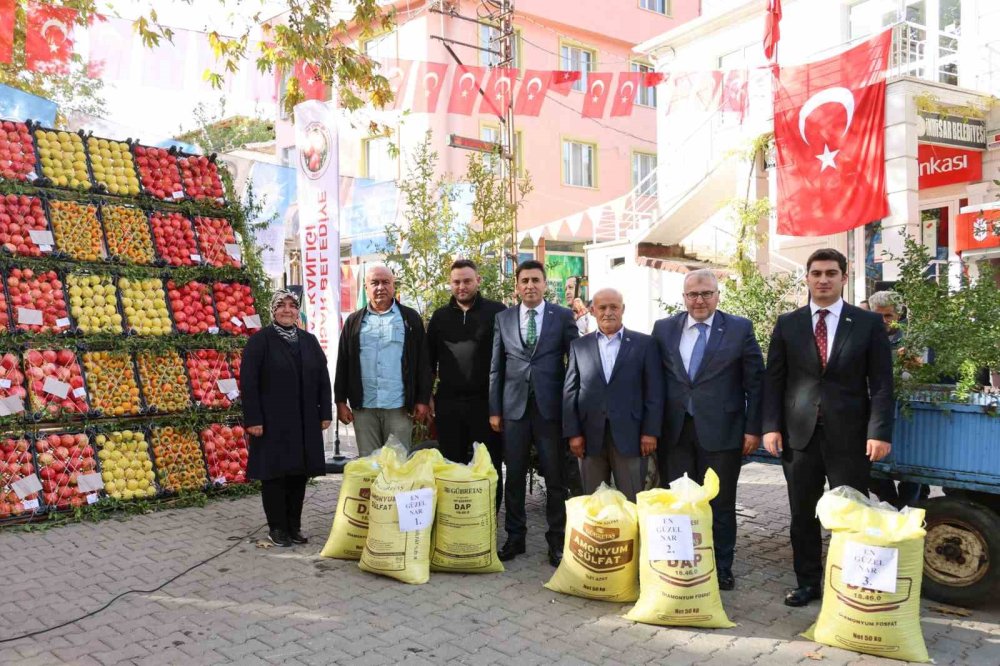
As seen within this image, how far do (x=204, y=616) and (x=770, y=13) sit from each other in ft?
40.3

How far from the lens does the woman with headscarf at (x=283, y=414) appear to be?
5.47 meters

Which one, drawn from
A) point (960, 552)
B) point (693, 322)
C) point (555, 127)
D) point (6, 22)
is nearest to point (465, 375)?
point (693, 322)

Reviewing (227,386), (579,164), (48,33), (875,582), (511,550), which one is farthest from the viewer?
(579,164)

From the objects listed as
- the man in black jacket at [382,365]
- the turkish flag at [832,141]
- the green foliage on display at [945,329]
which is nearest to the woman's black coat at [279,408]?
the man in black jacket at [382,365]

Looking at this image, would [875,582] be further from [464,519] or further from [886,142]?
[886,142]

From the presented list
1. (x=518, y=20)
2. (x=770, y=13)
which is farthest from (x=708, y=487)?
(x=518, y=20)

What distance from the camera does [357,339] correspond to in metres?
5.71

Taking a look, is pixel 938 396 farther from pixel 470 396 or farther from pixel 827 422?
pixel 470 396

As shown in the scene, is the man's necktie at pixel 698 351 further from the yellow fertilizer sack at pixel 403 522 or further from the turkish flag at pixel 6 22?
the turkish flag at pixel 6 22

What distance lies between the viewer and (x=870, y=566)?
365cm

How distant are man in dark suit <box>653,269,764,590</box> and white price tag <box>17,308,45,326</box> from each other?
16.5 feet

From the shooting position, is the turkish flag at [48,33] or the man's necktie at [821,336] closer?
the man's necktie at [821,336]

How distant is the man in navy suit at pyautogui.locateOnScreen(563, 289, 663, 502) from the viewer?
4.72 m

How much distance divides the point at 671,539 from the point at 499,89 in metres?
10.2
